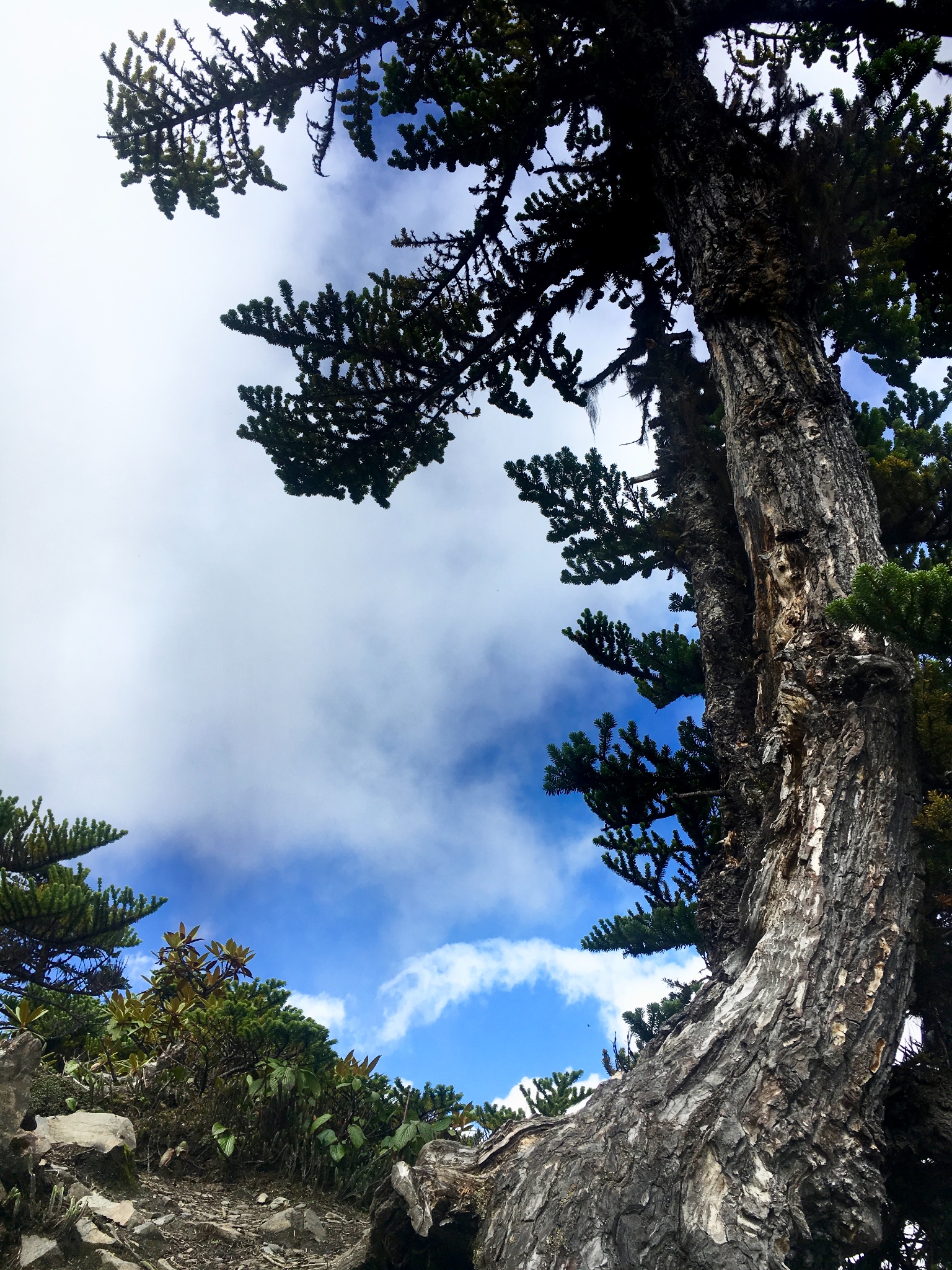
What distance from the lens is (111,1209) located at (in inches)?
154

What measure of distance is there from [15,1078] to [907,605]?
4986 mm

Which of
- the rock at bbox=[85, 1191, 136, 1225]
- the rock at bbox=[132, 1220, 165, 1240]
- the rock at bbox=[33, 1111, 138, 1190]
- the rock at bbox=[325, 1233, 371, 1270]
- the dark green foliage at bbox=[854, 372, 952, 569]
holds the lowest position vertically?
the rock at bbox=[325, 1233, 371, 1270]

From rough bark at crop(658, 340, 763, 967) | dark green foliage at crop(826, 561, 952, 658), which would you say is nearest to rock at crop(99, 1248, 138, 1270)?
rough bark at crop(658, 340, 763, 967)

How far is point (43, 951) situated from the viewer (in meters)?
11.0

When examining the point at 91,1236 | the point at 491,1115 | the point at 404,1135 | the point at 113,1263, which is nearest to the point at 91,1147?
the point at 91,1236

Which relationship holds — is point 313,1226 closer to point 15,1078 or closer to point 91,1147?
point 91,1147

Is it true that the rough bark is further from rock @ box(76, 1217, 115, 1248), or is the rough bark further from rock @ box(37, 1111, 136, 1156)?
rock @ box(37, 1111, 136, 1156)

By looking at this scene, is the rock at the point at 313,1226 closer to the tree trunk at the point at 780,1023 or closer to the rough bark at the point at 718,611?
the tree trunk at the point at 780,1023

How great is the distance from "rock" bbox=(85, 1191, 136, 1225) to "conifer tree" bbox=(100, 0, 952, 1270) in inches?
63.8

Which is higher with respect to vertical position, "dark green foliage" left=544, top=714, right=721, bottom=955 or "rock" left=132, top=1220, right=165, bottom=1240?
"dark green foliage" left=544, top=714, right=721, bottom=955

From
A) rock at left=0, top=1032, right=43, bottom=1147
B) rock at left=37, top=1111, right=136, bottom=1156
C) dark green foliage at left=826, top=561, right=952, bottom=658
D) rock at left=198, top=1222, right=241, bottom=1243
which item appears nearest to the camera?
dark green foliage at left=826, top=561, right=952, bottom=658

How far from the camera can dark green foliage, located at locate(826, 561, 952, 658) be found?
2.66 m

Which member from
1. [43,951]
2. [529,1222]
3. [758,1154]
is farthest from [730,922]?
[43,951]

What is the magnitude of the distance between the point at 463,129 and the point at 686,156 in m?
2.30
